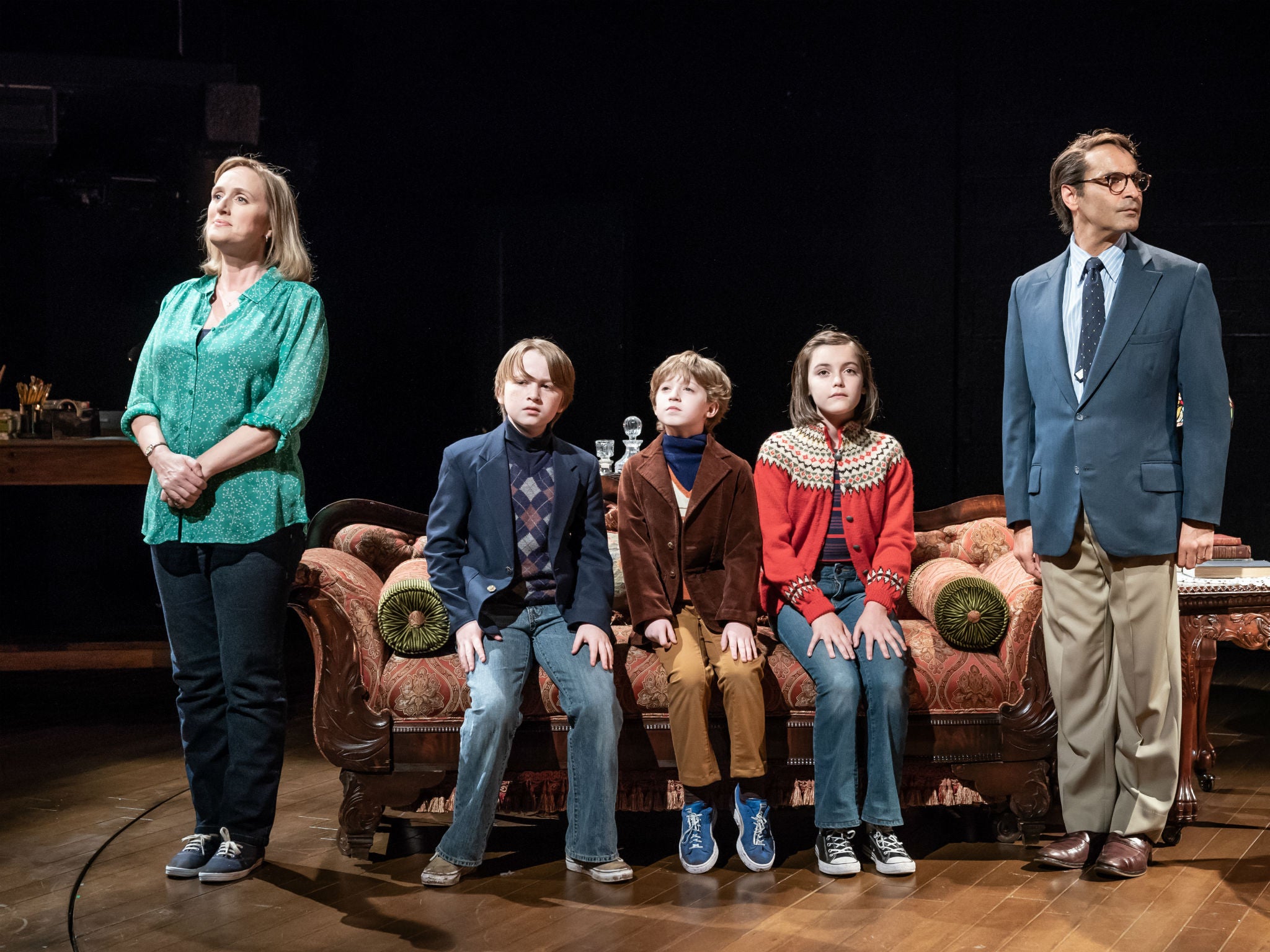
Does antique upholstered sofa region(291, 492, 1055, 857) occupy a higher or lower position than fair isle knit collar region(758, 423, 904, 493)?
lower

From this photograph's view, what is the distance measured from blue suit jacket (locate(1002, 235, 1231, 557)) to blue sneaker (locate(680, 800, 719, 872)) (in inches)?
38.4

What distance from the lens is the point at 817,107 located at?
548cm

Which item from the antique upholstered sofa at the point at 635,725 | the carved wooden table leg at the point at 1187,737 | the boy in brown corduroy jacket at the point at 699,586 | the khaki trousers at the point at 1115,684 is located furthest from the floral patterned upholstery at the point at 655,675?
the carved wooden table leg at the point at 1187,737

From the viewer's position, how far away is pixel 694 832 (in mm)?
2721

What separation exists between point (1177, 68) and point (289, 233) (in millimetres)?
4395

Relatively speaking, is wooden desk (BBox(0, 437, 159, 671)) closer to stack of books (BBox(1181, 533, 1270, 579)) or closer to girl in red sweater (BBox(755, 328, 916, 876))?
girl in red sweater (BBox(755, 328, 916, 876))

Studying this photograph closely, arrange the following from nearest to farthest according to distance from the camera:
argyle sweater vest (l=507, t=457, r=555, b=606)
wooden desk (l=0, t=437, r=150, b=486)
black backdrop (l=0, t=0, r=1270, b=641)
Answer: argyle sweater vest (l=507, t=457, r=555, b=606), wooden desk (l=0, t=437, r=150, b=486), black backdrop (l=0, t=0, r=1270, b=641)

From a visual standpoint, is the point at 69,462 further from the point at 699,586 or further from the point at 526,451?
the point at 699,586

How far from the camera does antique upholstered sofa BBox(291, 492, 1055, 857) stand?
2.81m

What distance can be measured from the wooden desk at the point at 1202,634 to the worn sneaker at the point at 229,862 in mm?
2161

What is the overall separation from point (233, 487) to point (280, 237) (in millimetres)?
590

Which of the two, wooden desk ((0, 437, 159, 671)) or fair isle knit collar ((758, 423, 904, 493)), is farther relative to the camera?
wooden desk ((0, 437, 159, 671))

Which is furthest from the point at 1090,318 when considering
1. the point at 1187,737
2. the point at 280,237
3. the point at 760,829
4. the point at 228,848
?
the point at 228,848

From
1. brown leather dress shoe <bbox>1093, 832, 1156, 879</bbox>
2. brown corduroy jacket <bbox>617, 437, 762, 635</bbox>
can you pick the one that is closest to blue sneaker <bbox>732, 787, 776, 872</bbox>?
brown corduroy jacket <bbox>617, 437, 762, 635</bbox>
